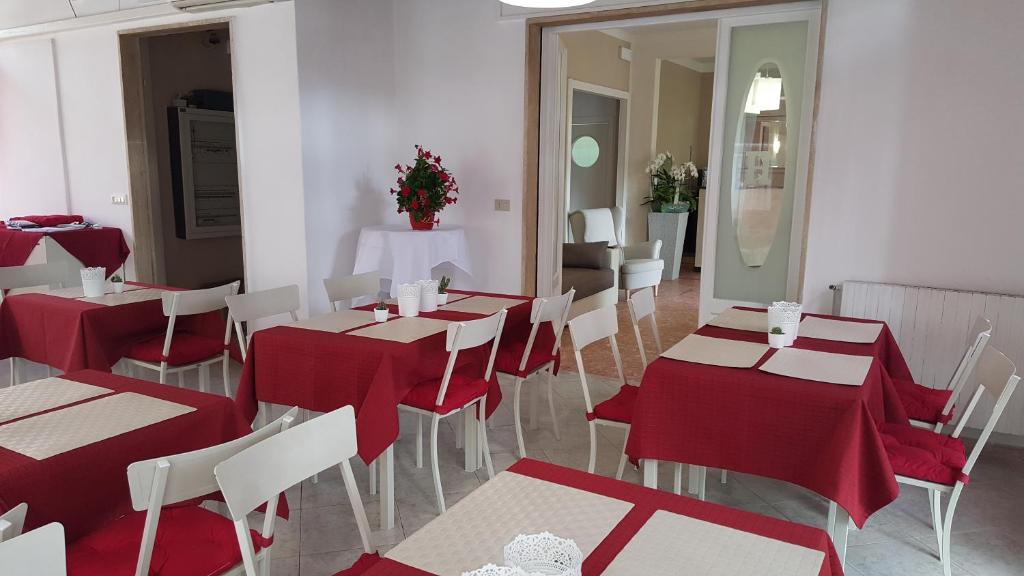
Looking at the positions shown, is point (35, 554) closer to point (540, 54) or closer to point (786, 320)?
point (786, 320)

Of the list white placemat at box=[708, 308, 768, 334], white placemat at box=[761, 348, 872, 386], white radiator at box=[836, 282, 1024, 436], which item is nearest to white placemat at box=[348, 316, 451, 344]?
white placemat at box=[708, 308, 768, 334]

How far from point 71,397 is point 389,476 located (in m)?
1.16

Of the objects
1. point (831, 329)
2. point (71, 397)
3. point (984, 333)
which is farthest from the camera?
point (831, 329)

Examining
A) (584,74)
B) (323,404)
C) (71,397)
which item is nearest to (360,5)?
A: (584,74)

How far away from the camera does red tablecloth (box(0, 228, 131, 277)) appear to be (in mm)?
5449

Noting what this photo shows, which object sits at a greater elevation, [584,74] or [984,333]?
[584,74]

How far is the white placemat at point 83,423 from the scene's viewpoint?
183 centimetres

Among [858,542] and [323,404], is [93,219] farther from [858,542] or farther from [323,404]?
[858,542]

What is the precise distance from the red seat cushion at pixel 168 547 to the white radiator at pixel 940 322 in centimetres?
352

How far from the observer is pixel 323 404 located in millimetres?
2873

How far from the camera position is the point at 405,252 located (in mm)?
5004

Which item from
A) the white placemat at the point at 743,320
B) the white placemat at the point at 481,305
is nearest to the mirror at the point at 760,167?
the white placemat at the point at 743,320

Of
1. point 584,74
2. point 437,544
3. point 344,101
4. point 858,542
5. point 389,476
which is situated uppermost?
point 584,74

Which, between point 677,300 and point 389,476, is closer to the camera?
point 389,476
